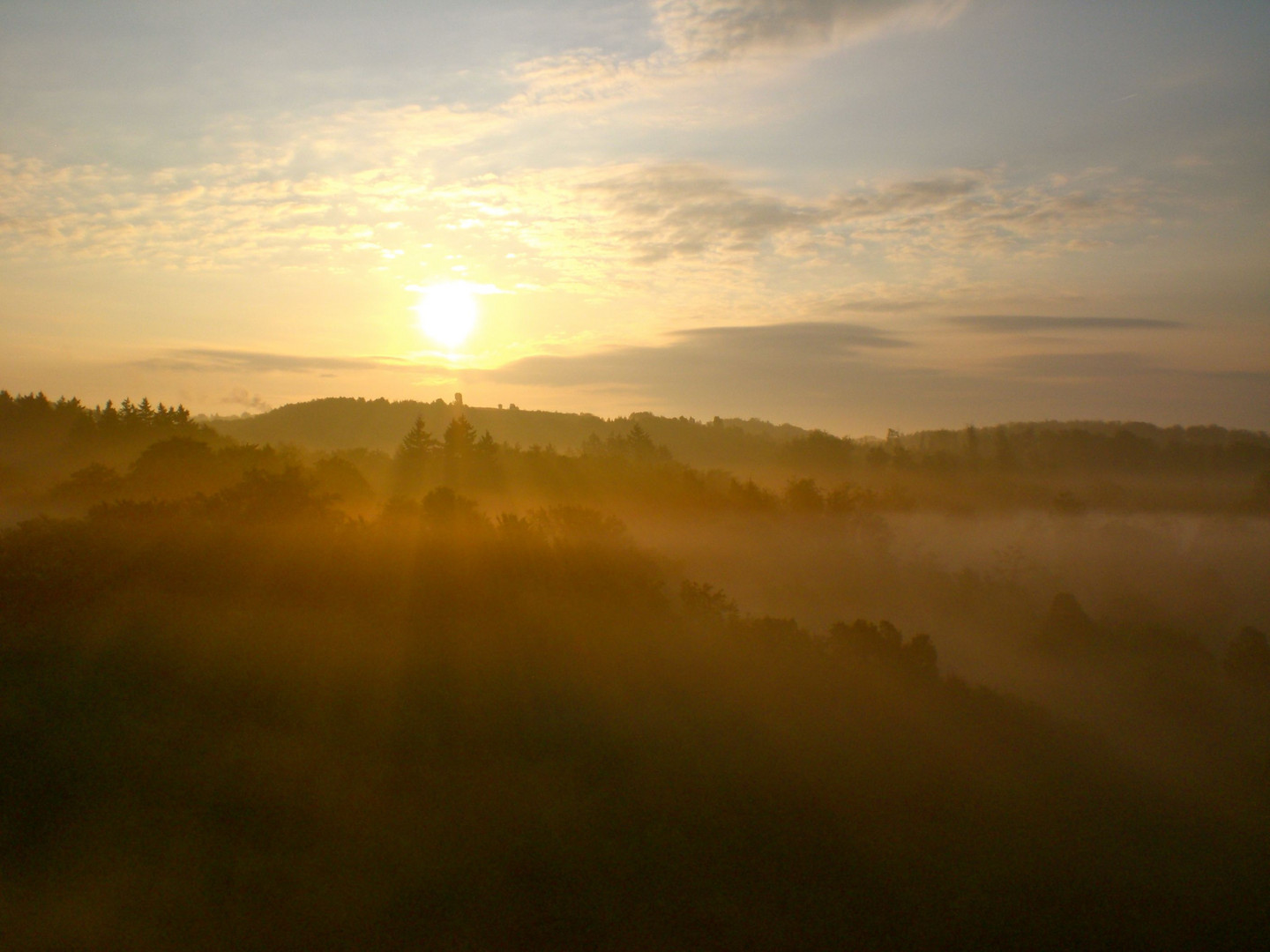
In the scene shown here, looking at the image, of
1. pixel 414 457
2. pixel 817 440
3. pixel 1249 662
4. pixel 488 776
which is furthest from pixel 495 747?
pixel 817 440

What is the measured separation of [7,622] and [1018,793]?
39241 millimetres

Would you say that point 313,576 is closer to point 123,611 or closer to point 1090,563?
point 123,611

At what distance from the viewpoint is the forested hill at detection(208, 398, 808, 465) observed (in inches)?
4183

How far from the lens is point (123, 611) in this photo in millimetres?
27797

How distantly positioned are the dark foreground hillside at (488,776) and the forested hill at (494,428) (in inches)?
2377

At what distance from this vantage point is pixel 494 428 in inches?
4980

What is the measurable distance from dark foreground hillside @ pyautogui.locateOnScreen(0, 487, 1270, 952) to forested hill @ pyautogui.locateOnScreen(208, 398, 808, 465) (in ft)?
198

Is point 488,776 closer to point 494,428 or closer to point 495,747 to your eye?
point 495,747

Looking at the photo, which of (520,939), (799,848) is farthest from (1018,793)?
(520,939)

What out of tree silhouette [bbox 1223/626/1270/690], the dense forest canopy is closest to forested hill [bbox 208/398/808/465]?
the dense forest canopy

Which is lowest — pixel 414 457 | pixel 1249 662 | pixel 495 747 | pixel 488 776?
pixel 1249 662

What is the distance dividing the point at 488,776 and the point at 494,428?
102m

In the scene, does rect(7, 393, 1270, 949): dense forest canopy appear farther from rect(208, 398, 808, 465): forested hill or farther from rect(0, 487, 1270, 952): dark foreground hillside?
rect(208, 398, 808, 465): forested hill

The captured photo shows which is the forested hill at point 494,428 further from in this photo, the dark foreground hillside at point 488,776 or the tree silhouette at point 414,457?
the dark foreground hillside at point 488,776
